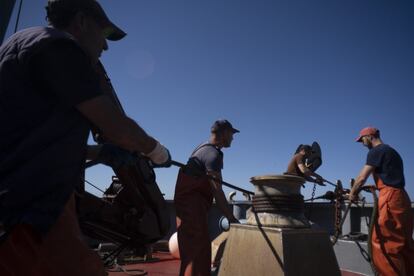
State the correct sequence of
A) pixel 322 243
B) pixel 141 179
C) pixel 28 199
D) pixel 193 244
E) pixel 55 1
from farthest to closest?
pixel 193 244
pixel 141 179
pixel 322 243
pixel 55 1
pixel 28 199

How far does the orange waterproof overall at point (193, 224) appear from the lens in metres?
3.00

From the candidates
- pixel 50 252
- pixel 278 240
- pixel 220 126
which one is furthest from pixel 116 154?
pixel 220 126

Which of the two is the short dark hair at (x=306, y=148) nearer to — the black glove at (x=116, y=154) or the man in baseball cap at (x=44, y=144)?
the black glove at (x=116, y=154)

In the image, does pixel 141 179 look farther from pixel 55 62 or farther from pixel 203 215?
pixel 55 62

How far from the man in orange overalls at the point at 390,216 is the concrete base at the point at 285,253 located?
8.17 ft

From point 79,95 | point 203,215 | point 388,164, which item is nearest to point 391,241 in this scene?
point 388,164

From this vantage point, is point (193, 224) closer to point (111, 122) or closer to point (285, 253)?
point (285, 253)

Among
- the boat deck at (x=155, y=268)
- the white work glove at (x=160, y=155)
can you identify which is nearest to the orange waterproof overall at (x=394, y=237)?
the boat deck at (x=155, y=268)

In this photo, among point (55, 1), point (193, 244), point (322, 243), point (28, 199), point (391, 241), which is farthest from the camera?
point (391, 241)

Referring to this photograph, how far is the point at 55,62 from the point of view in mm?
1029

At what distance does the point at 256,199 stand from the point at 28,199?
5.32 ft

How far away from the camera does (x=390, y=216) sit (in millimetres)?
4141

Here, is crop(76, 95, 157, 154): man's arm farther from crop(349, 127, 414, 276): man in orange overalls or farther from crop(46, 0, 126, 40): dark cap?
crop(349, 127, 414, 276): man in orange overalls

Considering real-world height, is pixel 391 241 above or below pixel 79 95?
below
